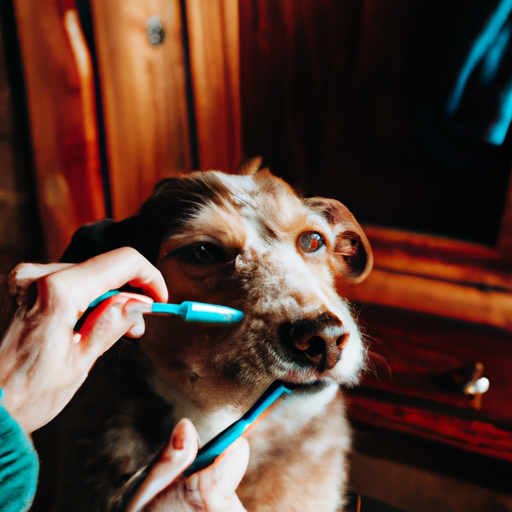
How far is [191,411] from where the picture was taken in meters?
0.53

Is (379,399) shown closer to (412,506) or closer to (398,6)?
(412,506)

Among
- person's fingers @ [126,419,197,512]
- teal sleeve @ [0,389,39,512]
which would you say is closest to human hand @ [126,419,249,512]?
person's fingers @ [126,419,197,512]

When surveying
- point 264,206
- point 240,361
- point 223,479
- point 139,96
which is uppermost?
point 139,96

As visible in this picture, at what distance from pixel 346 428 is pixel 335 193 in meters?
0.33

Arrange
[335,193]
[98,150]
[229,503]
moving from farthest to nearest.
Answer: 1. [98,150]
2. [335,193]
3. [229,503]

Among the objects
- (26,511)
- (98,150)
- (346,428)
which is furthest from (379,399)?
(98,150)

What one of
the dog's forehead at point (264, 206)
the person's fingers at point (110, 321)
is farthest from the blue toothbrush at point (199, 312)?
the dog's forehead at point (264, 206)

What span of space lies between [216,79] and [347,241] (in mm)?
319

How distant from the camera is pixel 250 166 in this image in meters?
0.63

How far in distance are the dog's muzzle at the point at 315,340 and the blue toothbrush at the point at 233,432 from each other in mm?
52

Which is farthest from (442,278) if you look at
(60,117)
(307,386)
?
(60,117)

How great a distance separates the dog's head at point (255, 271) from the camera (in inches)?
20.0

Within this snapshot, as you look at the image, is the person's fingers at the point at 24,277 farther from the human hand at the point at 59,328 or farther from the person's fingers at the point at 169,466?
the person's fingers at the point at 169,466

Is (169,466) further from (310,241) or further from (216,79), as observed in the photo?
(216,79)
